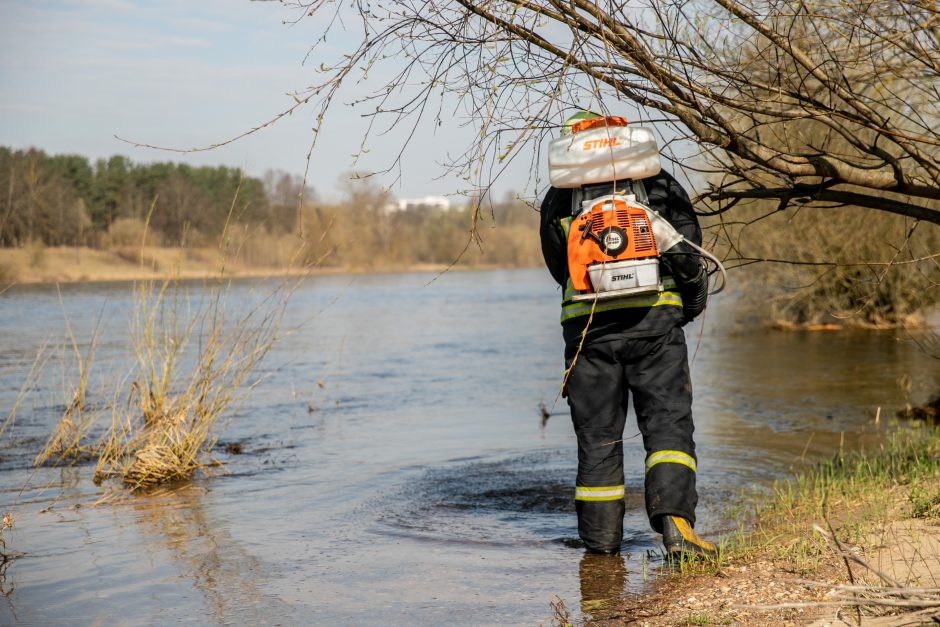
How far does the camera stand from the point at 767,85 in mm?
4773

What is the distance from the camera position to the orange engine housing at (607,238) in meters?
4.64

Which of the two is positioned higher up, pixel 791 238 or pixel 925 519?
pixel 791 238

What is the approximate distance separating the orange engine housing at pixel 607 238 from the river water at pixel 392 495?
60.6 inches

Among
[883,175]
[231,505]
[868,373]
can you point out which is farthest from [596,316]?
[868,373]

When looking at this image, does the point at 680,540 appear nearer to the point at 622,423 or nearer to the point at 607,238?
the point at 622,423

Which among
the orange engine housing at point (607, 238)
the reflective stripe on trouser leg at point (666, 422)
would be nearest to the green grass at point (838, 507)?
the reflective stripe on trouser leg at point (666, 422)

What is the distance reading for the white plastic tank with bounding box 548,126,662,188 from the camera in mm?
4715

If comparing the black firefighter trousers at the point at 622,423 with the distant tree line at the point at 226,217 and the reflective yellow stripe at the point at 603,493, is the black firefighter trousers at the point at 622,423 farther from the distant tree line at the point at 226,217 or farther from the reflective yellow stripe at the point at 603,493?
the distant tree line at the point at 226,217

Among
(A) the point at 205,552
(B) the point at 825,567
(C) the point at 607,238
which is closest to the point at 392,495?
(A) the point at 205,552

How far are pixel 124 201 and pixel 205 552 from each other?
37.4m

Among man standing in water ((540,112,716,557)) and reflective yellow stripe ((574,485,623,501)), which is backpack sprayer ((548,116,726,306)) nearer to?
man standing in water ((540,112,716,557))

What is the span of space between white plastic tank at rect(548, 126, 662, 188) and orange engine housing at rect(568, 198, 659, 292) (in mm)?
160

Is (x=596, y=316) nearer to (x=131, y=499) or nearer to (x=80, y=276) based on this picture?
(x=131, y=499)

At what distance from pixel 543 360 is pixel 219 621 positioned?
12814mm
